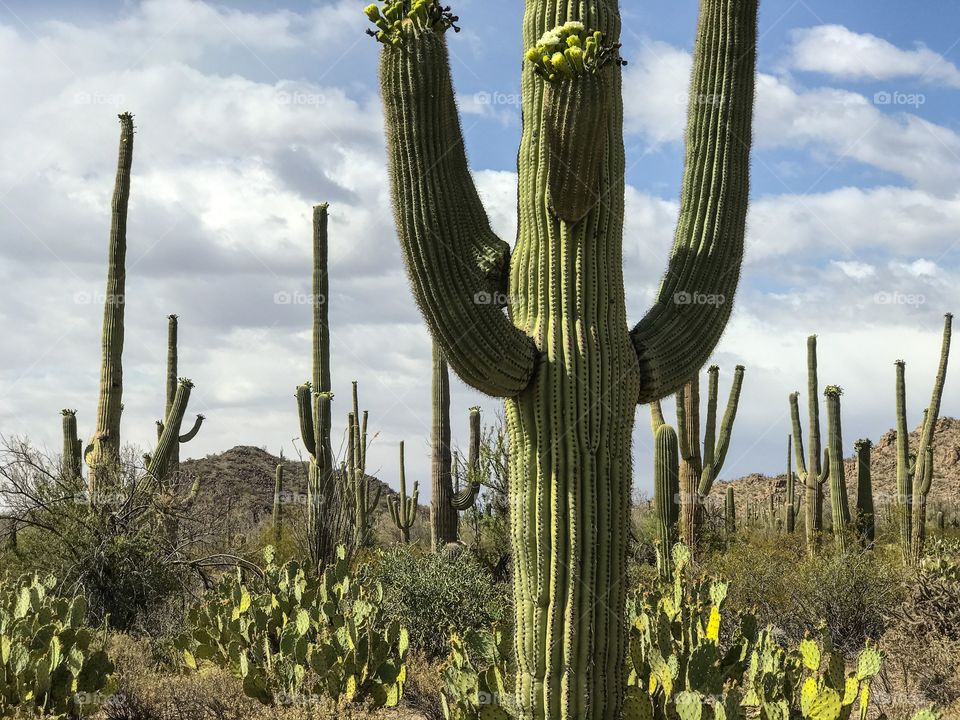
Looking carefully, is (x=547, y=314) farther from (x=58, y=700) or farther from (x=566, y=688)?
(x=58, y=700)

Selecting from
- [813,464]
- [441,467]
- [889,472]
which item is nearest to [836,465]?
[813,464]

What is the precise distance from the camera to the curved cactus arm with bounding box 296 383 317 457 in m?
15.1

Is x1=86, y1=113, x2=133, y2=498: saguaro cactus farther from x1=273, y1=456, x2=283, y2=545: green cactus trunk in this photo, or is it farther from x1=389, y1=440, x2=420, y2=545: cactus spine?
x1=389, y1=440, x2=420, y2=545: cactus spine

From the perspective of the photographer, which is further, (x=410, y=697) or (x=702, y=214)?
(x=410, y=697)

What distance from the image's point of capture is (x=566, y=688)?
6027mm

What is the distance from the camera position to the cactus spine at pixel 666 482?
Result: 14.2 m

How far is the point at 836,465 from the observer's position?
1950 centimetres

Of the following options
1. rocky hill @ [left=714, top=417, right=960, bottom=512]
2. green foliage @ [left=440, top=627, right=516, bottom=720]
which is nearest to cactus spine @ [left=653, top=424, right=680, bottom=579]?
green foliage @ [left=440, top=627, right=516, bottom=720]

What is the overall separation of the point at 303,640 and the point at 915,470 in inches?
596

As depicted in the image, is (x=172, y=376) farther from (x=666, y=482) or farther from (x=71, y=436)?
(x=666, y=482)

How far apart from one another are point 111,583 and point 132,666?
Result: 8.22 feet

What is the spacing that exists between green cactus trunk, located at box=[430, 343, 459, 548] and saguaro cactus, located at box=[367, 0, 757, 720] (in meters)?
9.88

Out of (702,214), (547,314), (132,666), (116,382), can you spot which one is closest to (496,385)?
(547,314)

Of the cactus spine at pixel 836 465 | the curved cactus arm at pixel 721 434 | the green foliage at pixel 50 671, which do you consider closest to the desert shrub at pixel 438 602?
the green foliage at pixel 50 671
